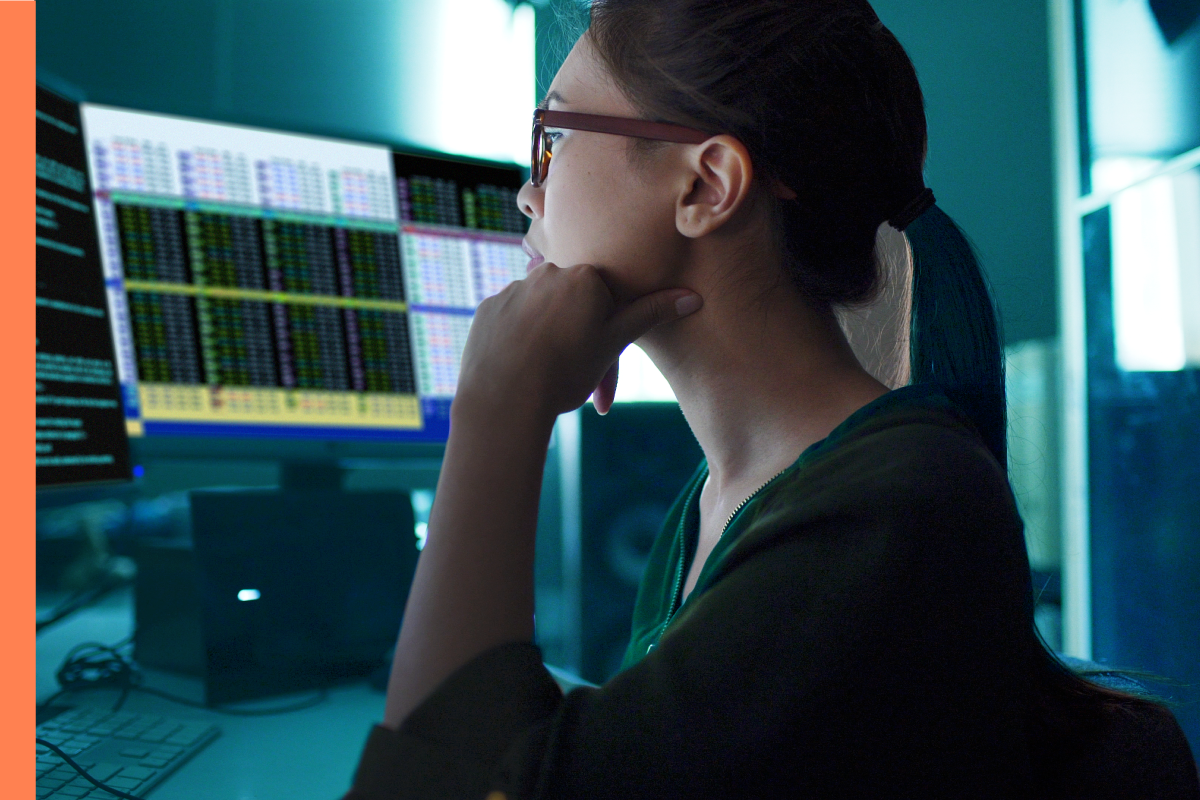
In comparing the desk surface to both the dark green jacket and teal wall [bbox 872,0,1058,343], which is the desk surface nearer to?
the dark green jacket

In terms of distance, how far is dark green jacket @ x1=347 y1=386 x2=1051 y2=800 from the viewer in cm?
38

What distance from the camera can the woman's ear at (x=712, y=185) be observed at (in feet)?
1.99

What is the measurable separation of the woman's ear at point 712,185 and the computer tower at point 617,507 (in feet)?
2.19

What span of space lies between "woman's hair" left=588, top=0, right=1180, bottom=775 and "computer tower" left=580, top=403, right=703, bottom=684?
2.12 ft

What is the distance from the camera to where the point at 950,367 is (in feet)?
2.12

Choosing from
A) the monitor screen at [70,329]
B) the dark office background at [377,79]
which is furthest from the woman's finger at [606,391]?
the monitor screen at [70,329]

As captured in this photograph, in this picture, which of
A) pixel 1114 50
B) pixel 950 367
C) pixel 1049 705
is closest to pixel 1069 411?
pixel 1114 50

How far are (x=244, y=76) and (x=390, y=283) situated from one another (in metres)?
0.37

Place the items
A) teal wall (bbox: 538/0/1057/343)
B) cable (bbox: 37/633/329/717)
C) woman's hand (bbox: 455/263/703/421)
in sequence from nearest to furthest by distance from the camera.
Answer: woman's hand (bbox: 455/263/703/421)
cable (bbox: 37/633/329/717)
teal wall (bbox: 538/0/1057/343)

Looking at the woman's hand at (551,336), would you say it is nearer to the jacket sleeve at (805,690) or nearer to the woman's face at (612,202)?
the woman's face at (612,202)

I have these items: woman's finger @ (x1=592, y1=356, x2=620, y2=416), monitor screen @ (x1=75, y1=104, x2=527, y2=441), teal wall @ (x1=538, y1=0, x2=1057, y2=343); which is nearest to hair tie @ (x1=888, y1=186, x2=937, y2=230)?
woman's finger @ (x1=592, y1=356, x2=620, y2=416)

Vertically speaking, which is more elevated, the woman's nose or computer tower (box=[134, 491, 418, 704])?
the woman's nose

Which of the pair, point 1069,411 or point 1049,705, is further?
point 1069,411

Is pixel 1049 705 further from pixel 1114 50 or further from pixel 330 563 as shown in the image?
pixel 1114 50
